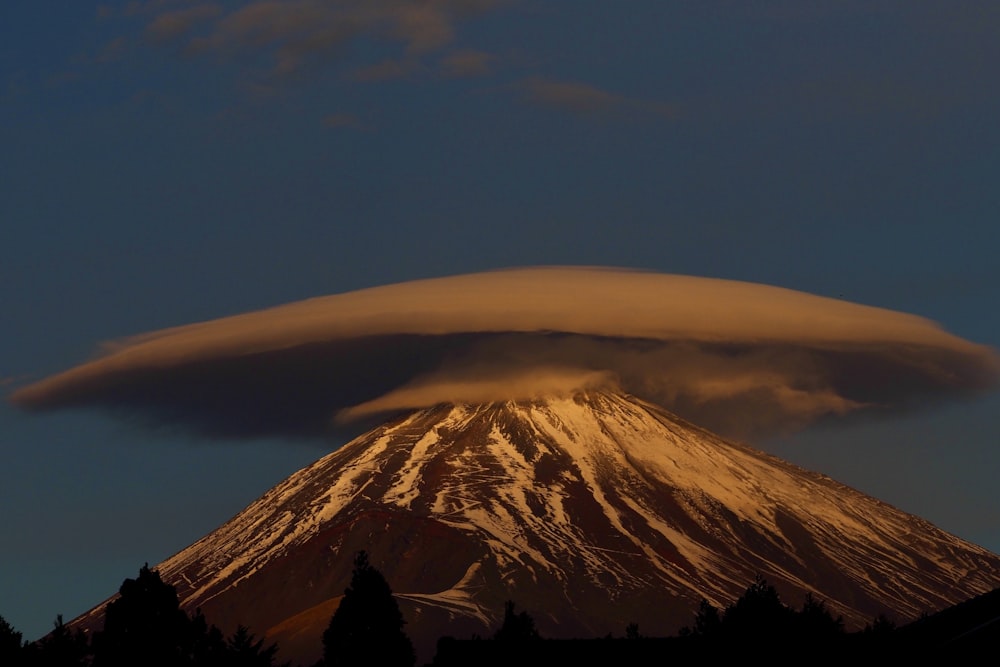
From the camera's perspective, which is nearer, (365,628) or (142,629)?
(142,629)

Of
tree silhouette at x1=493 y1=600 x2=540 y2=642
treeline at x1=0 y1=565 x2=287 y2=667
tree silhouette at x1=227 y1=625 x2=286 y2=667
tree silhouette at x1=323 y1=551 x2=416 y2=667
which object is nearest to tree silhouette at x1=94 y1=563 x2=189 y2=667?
treeline at x1=0 y1=565 x2=287 y2=667

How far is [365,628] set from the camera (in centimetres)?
8525

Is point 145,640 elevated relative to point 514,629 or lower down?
elevated

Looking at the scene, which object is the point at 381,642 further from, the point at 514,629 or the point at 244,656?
the point at 244,656

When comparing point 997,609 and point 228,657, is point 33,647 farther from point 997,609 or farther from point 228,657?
point 997,609

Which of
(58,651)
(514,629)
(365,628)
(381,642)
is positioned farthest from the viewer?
(514,629)

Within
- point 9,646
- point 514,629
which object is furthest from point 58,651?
point 514,629

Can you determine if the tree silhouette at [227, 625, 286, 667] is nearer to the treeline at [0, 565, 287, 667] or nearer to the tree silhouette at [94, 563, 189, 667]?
the treeline at [0, 565, 287, 667]

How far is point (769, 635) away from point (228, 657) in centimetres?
2203

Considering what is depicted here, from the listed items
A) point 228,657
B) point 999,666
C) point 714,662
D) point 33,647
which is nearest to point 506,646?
point 714,662

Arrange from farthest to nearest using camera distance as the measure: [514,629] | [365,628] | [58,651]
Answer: [514,629]
[365,628]
[58,651]

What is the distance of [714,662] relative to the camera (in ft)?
210

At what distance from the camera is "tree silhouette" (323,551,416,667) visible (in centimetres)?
8406

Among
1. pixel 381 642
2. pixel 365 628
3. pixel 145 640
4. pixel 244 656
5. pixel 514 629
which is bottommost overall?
pixel 514 629
